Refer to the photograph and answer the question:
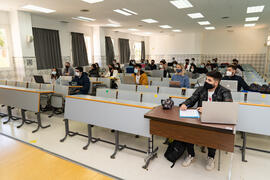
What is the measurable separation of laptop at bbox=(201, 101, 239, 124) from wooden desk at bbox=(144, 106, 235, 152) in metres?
0.06

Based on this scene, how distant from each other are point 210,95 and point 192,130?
0.67m

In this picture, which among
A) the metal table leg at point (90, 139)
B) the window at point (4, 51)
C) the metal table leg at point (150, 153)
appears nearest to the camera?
the metal table leg at point (150, 153)

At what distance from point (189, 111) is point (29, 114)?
4525 millimetres

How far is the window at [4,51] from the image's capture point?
7297 millimetres

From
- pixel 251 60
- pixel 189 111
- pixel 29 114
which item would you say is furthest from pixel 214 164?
Answer: pixel 251 60

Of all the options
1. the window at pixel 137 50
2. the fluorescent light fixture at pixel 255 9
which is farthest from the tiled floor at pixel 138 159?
the window at pixel 137 50

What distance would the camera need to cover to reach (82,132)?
12.3ft

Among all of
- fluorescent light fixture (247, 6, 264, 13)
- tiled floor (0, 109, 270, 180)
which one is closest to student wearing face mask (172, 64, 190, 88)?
tiled floor (0, 109, 270, 180)

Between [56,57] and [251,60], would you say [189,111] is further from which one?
[251,60]

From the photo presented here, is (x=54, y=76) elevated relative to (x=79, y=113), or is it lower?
elevated

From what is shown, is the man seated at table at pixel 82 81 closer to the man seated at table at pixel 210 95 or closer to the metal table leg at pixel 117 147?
the metal table leg at pixel 117 147

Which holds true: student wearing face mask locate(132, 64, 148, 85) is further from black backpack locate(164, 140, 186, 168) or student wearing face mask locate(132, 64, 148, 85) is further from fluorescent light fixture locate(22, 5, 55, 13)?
fluorescent light fixture locate(22, 5, 55, 13)

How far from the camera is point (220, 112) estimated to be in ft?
5.94

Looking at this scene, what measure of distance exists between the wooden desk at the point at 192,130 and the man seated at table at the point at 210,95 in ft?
1.01
